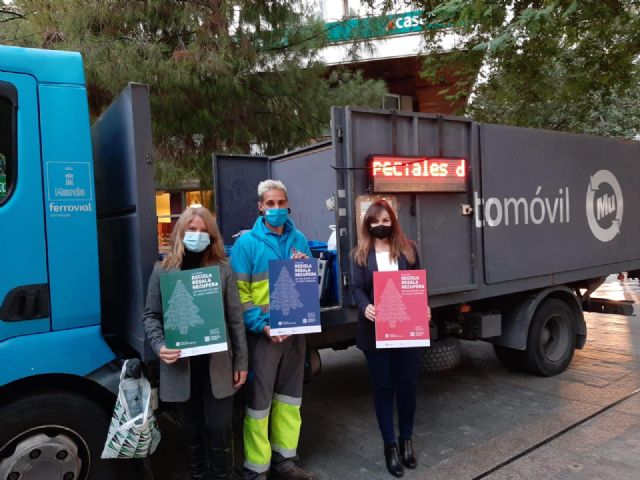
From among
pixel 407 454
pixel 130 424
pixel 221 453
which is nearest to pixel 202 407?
pixel 221 453

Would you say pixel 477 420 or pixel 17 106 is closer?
pixel 17 106

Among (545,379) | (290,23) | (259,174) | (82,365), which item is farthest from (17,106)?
(545,379)

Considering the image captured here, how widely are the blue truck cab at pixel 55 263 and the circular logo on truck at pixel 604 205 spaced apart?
4.49 metres

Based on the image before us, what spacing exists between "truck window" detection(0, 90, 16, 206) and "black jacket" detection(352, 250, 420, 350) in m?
2.05

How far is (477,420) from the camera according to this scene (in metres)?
Result: 4.39

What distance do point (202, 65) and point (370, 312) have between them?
3.67m

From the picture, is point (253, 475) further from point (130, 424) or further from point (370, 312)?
point (370, 312)

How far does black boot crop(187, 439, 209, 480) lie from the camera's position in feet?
9.90

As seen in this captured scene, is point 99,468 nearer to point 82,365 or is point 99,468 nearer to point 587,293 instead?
point 82,365

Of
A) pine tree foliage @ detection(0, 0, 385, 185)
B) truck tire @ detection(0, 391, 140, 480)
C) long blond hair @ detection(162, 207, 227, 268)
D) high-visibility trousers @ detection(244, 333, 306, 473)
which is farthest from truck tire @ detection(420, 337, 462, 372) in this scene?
pine tree foliage @ detection(0, 0, 385, 185)

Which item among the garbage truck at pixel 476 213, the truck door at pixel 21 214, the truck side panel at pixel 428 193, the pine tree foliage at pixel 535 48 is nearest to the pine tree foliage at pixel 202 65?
the garbage truck at pixel 476 213

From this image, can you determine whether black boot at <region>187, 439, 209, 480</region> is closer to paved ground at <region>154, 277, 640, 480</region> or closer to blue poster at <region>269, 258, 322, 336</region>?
paved ground at <region>154, 277, 640, 480</region>

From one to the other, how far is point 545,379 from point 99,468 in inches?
172

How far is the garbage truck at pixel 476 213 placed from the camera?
12.0ft
